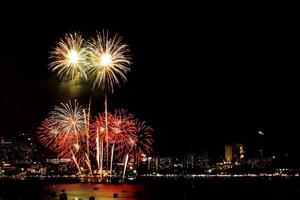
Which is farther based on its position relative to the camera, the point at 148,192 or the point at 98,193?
the point at 148,192

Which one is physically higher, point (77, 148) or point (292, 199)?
point (77, 148)

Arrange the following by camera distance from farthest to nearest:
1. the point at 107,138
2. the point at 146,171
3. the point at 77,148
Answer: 1. the point at 146,171
2. the point at 77,148
3. the point at 107,138

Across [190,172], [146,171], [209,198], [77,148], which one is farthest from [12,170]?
[209,198]

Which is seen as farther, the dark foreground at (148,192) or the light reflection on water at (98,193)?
the light reflection on water at (98,193)

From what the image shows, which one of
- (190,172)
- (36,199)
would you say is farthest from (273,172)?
(36,199)

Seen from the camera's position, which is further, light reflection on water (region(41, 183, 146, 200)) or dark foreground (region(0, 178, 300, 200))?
light reflection on water (region(41, 183, 146, 200))

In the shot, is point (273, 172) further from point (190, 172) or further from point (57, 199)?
point (57, 199)

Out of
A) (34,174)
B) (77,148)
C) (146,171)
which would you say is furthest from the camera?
(146,171)

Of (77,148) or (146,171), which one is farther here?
(146,171)

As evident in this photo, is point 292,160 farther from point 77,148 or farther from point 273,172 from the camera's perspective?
point 77,148
